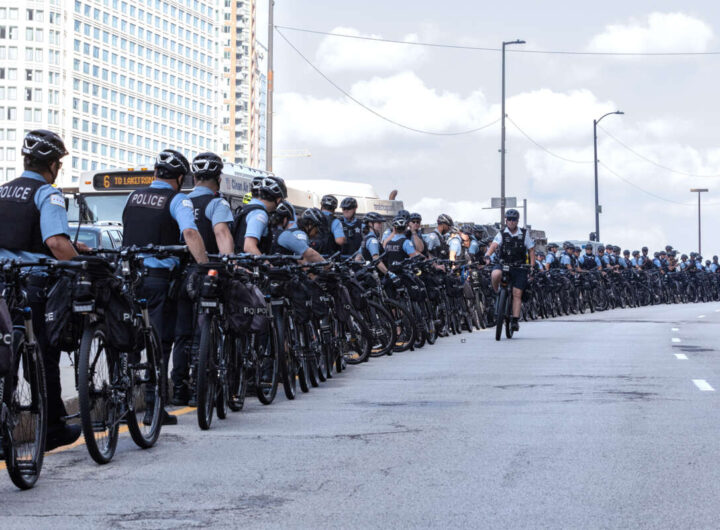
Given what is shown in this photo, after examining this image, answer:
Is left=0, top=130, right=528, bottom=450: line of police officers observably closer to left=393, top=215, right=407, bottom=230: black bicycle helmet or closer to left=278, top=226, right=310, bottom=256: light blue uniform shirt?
left=278, top=226, right=310, bottom=256: light blue uniform shirt

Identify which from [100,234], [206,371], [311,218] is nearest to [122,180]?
[100,234]

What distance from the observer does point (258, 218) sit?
10406 mm

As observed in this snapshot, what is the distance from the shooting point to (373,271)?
15875 millimetres

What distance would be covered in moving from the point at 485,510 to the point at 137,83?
16098 cm

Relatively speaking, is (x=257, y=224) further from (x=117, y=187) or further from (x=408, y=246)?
(x=117, y=187)

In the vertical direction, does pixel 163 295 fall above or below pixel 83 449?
above

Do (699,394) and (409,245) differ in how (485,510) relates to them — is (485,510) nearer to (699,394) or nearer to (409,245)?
(699,394)

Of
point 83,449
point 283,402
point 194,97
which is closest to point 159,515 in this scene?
point 83,449

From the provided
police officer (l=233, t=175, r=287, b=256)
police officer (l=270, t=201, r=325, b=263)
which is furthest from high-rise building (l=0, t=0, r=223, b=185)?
police officer (l=233, t=175, r=287, b=256)

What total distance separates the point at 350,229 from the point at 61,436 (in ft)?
32.0

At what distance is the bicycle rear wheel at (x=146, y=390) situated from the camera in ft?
24.8

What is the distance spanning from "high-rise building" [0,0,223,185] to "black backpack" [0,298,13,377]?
440 ft

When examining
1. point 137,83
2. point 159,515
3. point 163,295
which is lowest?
point 159,515

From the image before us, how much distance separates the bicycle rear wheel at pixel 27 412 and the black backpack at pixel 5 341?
0.36m
